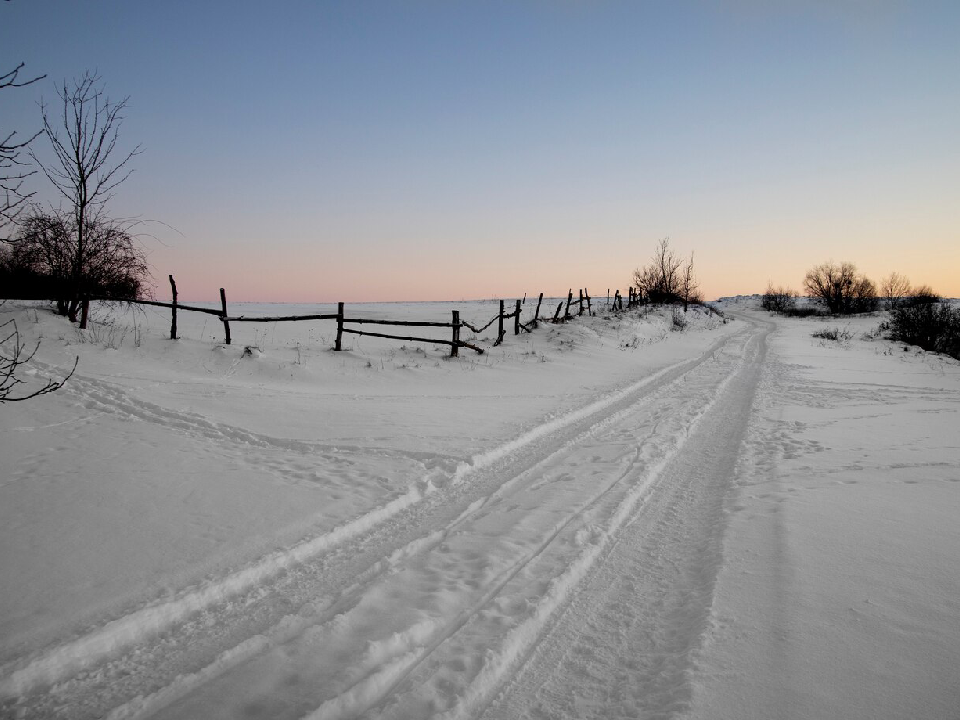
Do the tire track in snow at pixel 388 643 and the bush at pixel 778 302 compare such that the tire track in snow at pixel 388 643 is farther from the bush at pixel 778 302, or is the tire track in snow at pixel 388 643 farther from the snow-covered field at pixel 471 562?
the bush at pixel 778 302

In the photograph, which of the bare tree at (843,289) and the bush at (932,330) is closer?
the bush at (932,330)

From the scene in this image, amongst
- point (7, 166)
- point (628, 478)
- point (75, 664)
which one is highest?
point (7, 166)

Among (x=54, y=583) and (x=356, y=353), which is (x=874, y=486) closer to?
(x=54, y=583)

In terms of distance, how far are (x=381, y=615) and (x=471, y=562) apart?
0.78m

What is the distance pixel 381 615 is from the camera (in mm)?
2816

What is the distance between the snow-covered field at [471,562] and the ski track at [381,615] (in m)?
0.02

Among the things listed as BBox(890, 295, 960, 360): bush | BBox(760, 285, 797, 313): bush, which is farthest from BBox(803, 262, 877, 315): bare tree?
BBox(890, 295, 960, 360): bush

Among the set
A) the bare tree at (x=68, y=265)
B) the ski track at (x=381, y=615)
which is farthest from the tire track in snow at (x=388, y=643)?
the bare tree at (x=68, y=265)

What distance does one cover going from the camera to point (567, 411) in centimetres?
814

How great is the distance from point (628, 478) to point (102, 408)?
7.27 m

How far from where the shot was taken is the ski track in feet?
7.41

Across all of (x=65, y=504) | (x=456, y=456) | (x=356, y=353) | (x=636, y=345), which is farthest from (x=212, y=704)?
(x=636, y=345)

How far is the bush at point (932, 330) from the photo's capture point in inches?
817

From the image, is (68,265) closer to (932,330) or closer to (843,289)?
(932,330)
